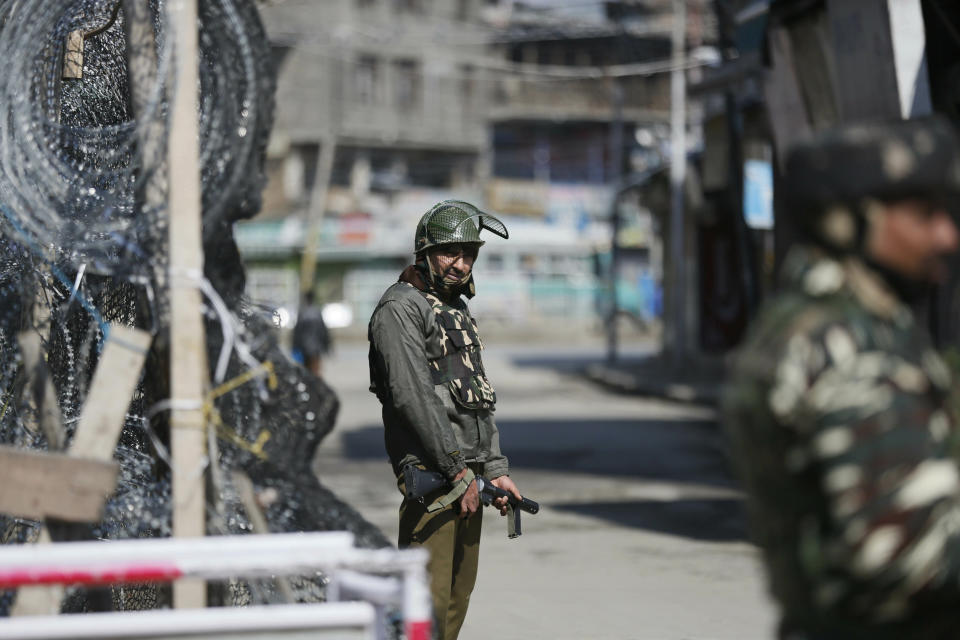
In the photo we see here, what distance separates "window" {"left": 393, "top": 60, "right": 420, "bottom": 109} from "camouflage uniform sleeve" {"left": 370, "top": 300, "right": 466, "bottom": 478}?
47983mm

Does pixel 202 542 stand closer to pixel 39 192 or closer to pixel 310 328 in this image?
pixel 39 192

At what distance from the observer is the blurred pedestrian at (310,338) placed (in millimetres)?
19719

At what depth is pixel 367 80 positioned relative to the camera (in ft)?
168

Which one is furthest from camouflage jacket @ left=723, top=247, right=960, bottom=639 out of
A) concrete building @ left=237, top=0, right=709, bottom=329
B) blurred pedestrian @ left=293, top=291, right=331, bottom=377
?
concrete building @ left=237, top=0, right=709, bottom=329

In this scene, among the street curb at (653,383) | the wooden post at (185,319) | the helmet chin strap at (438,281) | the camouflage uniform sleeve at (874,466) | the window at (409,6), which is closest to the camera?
the camouflage uniform sleeve at (874,466)

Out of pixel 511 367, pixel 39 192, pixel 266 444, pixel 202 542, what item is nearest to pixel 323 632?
pixel 202 542

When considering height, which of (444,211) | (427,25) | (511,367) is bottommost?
(511,367)

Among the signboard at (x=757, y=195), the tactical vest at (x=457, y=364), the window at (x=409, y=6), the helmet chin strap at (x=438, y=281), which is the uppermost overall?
the window at (x=409, y=6)

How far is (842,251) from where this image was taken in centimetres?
214

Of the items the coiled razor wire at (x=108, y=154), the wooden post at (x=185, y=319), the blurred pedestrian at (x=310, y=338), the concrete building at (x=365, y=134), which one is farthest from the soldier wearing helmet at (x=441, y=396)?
the concrete building at (x=365, y=134)

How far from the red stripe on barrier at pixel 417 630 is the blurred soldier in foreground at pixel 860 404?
0.75 meters

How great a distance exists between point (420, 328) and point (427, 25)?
49466mm

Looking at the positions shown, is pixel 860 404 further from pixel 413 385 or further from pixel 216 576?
pixel 413 385

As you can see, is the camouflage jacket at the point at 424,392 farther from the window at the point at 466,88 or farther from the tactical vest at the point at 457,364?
the window at the point at 466,88
